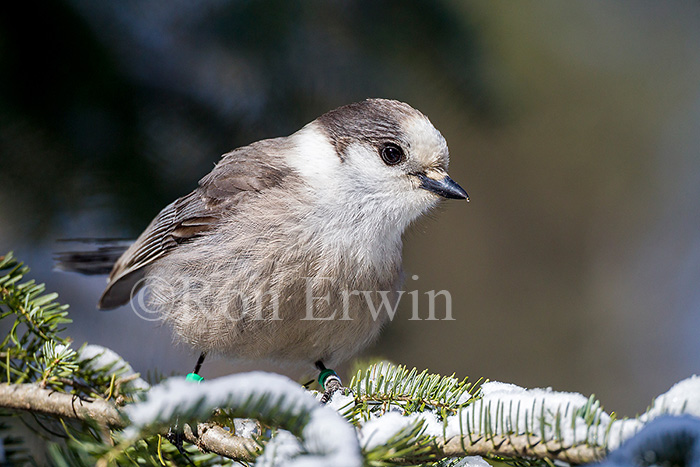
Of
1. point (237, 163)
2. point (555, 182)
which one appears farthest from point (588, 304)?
point (237, 163)

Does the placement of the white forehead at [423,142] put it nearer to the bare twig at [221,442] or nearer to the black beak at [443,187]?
the black beak at [443,187]

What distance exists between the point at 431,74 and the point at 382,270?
3.02ft

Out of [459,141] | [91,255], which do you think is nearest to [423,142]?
[91,255]

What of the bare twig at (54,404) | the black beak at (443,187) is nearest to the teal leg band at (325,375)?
the black beak at (443,187)

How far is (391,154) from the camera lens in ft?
6.44

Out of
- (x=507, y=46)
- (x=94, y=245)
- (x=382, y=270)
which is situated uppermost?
(x=507, y=46)

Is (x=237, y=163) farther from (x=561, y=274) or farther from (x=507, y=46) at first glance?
(x=561, y=274)

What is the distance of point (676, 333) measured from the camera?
164 inches

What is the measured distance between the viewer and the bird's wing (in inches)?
79.0

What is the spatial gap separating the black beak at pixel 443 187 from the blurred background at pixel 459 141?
0.24m

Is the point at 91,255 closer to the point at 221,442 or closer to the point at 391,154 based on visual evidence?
the point at 391,154

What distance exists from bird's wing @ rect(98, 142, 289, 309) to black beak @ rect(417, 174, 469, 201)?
48cm

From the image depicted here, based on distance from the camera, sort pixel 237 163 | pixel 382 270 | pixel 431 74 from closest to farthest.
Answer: pixel 382 270
pixel 237 163
pixel 431 74

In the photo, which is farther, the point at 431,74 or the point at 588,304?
the point at 588,304
